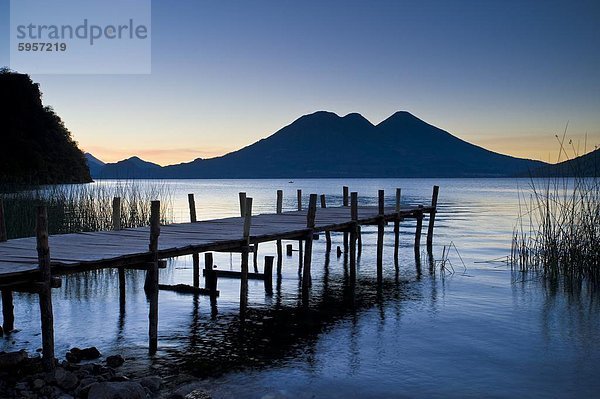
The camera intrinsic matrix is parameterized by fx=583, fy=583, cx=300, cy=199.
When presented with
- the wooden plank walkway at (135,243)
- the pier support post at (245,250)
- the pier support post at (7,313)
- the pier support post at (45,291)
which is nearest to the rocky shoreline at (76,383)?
the pier support post at (45,291)

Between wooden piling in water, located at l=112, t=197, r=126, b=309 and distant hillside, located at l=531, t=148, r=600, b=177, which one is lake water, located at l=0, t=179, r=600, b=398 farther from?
distant hillside, located at l=531, t=148, r=600, b=177

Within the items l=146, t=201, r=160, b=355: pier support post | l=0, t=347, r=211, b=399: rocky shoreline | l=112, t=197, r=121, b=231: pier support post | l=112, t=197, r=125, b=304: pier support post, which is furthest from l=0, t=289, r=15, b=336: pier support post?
l=146, t=201, r=160, b=355: pier support post

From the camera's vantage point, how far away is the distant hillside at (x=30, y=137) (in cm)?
5453

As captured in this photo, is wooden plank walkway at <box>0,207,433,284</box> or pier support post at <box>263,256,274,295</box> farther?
pier support post at <box>263,256,274,295</box>

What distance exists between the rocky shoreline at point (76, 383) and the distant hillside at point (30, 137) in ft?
147

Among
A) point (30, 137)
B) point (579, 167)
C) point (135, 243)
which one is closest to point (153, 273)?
point (135, 243)

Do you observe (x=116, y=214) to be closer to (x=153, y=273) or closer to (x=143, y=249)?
(x=143, y=249)

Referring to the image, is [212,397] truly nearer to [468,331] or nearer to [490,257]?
[468,331]

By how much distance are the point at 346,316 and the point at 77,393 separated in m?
7.91

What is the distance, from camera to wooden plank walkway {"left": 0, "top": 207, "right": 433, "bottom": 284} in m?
9.44

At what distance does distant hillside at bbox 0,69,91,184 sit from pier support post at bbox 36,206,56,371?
4530 centimetres

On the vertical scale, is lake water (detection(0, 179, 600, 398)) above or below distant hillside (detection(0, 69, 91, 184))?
below

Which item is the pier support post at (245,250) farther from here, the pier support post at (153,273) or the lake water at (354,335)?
the pier support post at (153,273)

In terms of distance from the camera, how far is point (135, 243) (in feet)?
39.7
